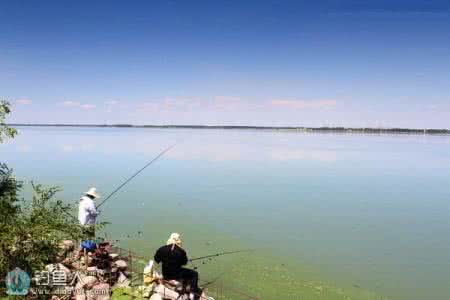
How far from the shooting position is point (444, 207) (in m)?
33.9

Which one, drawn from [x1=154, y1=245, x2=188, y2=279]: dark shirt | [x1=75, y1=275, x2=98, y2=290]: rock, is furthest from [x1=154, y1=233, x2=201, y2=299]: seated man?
[x1=75, y1=275, x2=98, y2=290]: rock

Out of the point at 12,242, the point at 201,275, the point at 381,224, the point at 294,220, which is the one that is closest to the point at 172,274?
the point at 12,242

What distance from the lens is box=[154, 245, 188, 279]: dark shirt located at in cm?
1206

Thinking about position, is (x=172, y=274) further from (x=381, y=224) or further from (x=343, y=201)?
(x=343, y=201)

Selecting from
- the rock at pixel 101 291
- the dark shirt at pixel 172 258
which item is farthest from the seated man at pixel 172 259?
the rock at pixel 101 291

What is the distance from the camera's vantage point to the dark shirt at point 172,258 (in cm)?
1206

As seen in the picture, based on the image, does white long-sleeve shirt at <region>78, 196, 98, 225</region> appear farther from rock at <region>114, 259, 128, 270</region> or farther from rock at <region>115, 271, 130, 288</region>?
rock at <region>115, 271, 130, 288</region>

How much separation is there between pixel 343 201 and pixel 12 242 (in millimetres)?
29909

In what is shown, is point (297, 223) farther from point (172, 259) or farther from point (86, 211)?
point (172, 259)

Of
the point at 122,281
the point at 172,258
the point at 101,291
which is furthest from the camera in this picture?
the point at 122,281

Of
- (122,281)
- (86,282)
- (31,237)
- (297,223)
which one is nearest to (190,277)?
(122,281)

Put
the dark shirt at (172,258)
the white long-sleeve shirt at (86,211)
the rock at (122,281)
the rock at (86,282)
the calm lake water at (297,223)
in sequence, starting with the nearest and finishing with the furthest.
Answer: the dark shirt at (172,258) < the rock at (86,282) < the rock at (122,281) < the white long-sleeve shirt at (86,211) < the calm lake water at (297,223)

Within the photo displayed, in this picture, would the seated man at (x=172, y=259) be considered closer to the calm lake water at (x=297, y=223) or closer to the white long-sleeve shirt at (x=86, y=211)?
the white long-sleeve shirt at (x=86, y=211)

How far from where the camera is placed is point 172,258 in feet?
39.6
